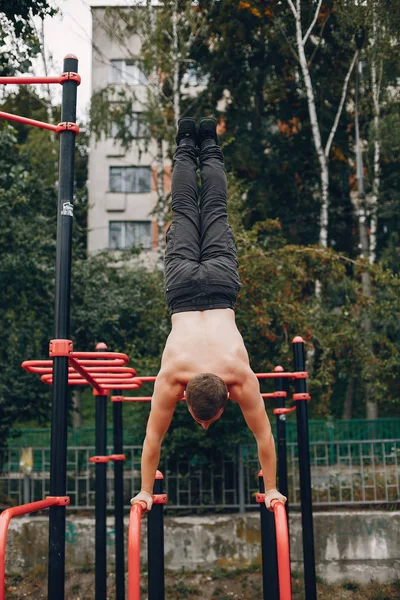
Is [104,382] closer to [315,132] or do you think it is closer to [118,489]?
[118,489]

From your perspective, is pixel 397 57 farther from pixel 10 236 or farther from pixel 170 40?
pixel 10 236

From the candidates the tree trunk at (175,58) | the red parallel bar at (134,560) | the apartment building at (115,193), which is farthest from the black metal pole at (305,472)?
the apartment building at (115,193)

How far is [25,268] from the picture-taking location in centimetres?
1016

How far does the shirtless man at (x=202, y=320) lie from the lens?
341 cm

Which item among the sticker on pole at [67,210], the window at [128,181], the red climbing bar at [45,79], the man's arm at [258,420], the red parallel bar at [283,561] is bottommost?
the red parallel bar at [283,561]

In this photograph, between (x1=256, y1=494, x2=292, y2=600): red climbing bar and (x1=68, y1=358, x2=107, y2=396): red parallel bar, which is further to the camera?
(x1=68, y1=358, x2=107, y2=396): red parallel bar

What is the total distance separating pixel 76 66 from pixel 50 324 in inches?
297

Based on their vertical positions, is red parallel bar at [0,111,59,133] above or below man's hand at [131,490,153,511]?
above

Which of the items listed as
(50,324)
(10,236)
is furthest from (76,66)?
(50,324)

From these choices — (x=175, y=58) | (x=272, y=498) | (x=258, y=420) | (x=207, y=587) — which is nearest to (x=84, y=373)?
(x=258, y=420)

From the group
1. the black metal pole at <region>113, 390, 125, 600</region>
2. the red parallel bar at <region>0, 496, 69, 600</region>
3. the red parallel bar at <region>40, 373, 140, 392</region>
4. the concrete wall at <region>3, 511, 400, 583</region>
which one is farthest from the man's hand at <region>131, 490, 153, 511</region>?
the concrete wall at <region>3, 511, 400, 583</region>

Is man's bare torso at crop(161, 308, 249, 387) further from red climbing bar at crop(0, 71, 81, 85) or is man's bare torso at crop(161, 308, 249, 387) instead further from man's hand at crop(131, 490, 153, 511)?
red climbing bar at crop(0, 71, 81, 85)

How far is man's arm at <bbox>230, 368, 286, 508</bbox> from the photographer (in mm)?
3471

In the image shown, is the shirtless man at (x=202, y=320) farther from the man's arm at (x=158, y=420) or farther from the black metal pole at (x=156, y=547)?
the black metal pole at (x=156, y=547)
